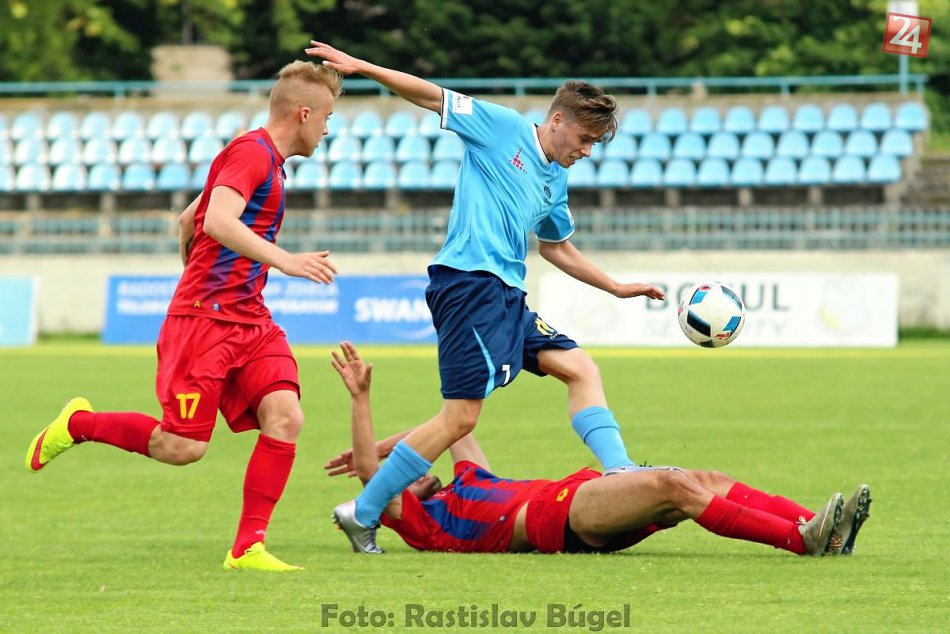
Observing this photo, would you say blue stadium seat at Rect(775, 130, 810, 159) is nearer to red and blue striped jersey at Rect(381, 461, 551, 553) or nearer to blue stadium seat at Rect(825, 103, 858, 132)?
blue stadium seat at Rect(825, 103, 858, 132)

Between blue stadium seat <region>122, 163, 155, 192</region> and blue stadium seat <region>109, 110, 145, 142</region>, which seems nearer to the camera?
blue stadium seat <region>122, 163, 155, 192</region>

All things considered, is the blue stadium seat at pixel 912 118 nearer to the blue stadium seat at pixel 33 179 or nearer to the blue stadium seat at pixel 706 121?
the blue stadium seat at pixel 706 121

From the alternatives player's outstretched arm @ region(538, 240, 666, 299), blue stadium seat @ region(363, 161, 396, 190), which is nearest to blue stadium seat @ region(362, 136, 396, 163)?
blue stadium seat @ region(363, 161, 396, 190)

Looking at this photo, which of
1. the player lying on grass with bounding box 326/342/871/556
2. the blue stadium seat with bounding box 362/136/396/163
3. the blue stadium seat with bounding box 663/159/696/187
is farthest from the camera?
the blue stadium seat with bounding box 362/136/396/163

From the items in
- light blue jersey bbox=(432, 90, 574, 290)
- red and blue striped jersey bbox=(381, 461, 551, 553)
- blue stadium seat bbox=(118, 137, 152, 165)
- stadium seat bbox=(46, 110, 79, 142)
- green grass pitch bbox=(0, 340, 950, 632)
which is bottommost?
green grass pitch bbox=(0, 340, 950, 632)

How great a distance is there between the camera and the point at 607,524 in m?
5.76

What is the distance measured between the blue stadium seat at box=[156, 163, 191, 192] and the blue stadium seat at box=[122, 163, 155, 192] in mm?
184

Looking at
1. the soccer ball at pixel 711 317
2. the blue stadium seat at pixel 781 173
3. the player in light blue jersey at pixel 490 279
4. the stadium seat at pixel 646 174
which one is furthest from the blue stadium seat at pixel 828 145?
the player in light blue jersey at pixel 490 279

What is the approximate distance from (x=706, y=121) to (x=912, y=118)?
12.6 feet

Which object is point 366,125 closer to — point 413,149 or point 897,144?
point 413,149

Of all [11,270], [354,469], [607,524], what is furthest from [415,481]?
[11,270]

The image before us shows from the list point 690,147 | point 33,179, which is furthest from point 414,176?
point 33,179

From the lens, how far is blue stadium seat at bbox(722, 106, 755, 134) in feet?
96.0

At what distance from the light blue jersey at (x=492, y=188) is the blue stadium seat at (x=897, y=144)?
23.5 meters
